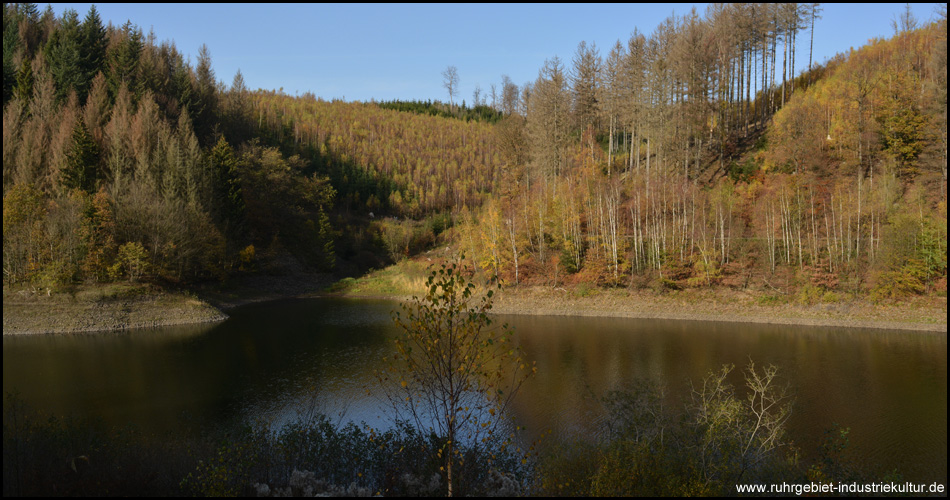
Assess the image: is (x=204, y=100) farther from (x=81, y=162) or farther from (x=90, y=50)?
(x=81, y=162)

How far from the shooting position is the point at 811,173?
134ft

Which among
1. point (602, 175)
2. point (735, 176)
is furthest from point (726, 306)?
point (602, 175)

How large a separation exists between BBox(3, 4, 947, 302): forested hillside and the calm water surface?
22.5 ft

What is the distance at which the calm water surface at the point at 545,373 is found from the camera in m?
15.9

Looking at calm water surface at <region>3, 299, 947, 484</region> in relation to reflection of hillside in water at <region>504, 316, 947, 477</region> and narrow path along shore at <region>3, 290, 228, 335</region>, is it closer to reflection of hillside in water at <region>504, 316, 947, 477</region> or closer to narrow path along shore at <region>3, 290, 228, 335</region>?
reflection of hillside in water at <region>504, 316, 947, 477</region>

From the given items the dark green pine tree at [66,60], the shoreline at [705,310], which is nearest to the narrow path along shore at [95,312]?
the shoreline at [705,310]

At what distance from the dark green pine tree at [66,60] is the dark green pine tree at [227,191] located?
1442 cm

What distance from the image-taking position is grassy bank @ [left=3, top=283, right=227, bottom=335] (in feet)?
96.8

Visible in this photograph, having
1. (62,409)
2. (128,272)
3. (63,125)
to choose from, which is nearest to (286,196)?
(63,125)

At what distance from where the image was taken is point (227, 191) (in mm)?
51156

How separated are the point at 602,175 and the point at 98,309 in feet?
128

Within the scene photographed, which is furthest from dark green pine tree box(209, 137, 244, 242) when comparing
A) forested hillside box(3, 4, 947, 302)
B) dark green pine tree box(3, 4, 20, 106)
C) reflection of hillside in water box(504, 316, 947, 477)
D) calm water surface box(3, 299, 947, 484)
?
reflection of hillside in water box(504, 316, 947, 477)

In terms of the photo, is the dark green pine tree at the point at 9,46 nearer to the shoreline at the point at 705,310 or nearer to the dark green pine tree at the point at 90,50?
the dark green pine tree at the point at 90,50

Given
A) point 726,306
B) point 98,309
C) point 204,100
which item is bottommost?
point 726,306
